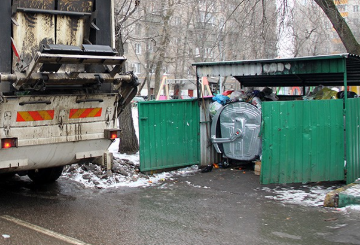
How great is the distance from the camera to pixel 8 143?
6.08 meters

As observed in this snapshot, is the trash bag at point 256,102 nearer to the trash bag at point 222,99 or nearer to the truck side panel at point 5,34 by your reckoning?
the trash bag at point 222,99

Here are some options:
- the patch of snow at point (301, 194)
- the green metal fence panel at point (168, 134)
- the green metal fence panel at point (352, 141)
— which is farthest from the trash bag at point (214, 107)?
the green metal fence panel at point (352, 141)

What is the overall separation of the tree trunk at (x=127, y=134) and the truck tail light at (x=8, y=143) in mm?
5186

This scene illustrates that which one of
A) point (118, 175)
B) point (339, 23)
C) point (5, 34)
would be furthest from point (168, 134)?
point (339, 23)

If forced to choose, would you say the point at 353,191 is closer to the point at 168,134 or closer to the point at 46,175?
the point at 168,134

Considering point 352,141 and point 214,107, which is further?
point 214,107

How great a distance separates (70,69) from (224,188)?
12.5ft

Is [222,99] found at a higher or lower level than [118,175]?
higher

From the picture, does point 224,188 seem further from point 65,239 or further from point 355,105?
point 65,239

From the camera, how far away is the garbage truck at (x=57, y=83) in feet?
19.4

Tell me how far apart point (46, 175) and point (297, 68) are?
17.5ft

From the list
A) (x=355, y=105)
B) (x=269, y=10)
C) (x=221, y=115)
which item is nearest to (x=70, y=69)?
(x=221, y=115)

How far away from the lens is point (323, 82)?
1137 centimetres

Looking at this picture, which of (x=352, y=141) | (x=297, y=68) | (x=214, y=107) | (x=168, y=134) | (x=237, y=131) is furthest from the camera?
(x=214, y=107)
